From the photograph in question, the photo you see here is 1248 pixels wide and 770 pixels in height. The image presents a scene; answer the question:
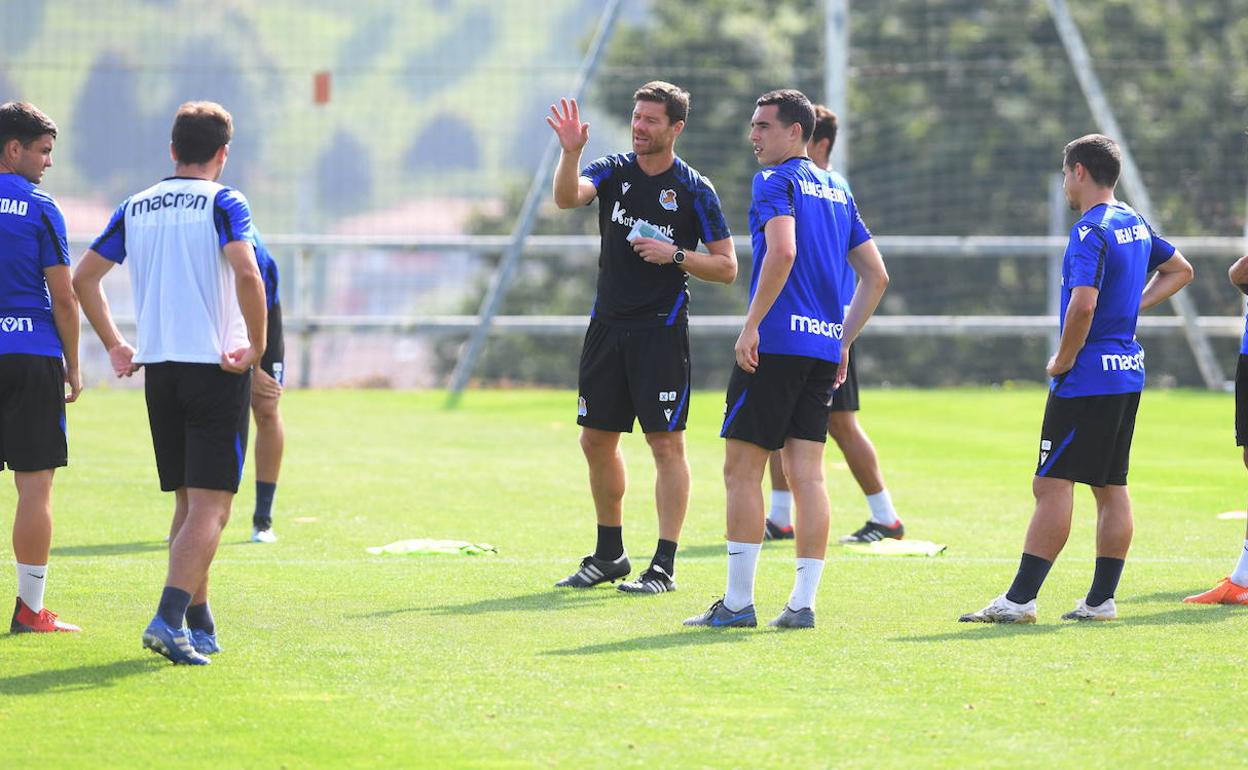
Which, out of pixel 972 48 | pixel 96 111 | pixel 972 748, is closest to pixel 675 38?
pixel 972 48

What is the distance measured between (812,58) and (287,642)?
1879cm

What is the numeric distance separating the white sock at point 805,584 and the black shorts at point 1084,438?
1054 millimetres

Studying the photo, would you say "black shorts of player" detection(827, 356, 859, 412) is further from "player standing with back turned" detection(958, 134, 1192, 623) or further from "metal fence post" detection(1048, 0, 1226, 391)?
"metal fence post" detection(1048, 0, 1226, 391)

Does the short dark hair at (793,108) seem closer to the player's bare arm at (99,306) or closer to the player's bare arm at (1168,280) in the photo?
the player's bare arm at (1168,280)

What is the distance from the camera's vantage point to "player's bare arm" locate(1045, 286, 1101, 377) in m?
7.44

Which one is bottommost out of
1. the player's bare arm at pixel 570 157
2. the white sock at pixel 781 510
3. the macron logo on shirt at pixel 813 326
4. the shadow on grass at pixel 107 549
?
the shadow on grass at pixel 107 549

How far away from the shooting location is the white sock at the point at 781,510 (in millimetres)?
10352

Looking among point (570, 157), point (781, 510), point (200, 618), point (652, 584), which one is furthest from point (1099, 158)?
point (200, 618)

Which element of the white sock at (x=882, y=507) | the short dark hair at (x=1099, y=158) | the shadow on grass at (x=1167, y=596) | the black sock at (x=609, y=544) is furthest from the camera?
the white sock at (x=882, y=507)

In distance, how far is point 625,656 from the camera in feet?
22.1

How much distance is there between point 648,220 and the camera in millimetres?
8406

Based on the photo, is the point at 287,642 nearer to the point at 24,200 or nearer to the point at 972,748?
the point at 24,200

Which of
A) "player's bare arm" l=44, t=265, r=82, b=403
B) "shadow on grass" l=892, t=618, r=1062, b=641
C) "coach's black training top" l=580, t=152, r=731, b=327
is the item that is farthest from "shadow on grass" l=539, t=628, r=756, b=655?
"player's bare arm" l=44, t=265, r=82, b=403

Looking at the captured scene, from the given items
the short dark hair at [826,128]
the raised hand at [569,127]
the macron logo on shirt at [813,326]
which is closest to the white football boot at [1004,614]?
the macron logo on shirt at [813,326]
